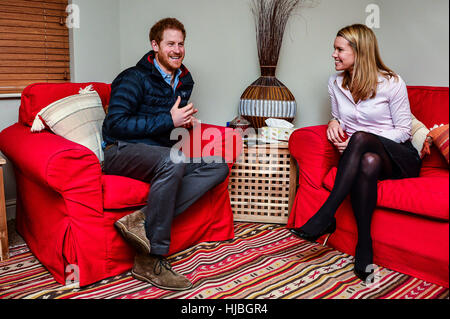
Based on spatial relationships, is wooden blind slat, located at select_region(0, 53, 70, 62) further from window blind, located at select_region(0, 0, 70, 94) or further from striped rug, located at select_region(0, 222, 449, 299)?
striped rug, located at select_region(0, 222, 449, 299)

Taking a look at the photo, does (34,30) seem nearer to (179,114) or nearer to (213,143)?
(179,114)

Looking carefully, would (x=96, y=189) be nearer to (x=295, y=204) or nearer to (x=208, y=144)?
(x=208, y=144)

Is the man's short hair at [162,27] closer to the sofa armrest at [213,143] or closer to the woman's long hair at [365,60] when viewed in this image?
the sofa armrest at [213,143]

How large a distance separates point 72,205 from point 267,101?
135 centimetres

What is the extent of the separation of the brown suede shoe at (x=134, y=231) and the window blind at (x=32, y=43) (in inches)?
47.2

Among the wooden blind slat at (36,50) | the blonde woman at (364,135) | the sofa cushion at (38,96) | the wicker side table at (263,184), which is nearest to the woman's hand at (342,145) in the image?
the blonde woman at (364,135)

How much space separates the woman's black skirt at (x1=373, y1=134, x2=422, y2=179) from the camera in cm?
169

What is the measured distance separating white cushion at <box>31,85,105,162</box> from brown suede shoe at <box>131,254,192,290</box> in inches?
21.8

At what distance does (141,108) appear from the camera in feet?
6.18

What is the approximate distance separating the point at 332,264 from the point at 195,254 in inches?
24.5

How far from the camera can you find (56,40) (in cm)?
244

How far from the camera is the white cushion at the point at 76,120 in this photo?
185cm

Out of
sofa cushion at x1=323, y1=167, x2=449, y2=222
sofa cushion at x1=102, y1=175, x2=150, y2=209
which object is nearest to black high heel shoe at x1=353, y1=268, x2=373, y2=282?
sofa cushion at x1=323, y1=167, x2=449, y2=222
